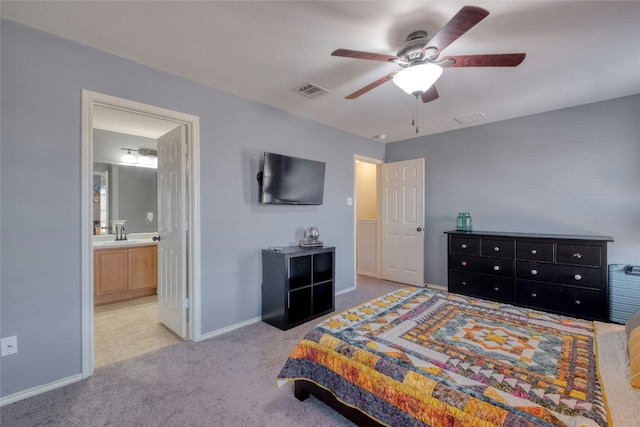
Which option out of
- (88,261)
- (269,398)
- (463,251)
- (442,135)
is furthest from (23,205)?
(442,135)

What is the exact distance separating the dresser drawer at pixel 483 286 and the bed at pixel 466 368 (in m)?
1.52

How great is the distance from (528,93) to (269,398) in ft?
12.1

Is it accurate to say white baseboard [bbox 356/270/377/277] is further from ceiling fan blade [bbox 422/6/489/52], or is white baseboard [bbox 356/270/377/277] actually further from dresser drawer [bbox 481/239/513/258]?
ceiling fan blade [bbox 422/6/489/52]

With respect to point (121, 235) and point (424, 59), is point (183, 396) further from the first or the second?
point (121, 235)

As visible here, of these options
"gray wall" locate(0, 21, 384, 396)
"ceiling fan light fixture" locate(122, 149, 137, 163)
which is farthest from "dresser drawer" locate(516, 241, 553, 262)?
"ceiling fan light fixture" locate(122, 149, 137, 163)

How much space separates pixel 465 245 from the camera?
12.1ft

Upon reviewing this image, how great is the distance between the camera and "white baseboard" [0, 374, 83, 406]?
1852 mm

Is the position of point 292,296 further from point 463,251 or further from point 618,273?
point 618,273

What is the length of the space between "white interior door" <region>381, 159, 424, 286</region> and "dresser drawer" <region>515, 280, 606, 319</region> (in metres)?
1.45

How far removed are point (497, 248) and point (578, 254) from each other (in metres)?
0.72

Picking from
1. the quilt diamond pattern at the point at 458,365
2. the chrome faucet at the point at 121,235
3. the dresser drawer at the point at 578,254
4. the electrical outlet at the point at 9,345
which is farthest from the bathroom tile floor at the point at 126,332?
the dresser drawer at the point at 578,254

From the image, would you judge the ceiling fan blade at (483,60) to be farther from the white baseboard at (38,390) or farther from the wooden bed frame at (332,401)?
the white baseboard at (38,390)

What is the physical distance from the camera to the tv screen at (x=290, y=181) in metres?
3.16

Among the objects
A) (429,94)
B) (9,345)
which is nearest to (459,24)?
(429,94)
